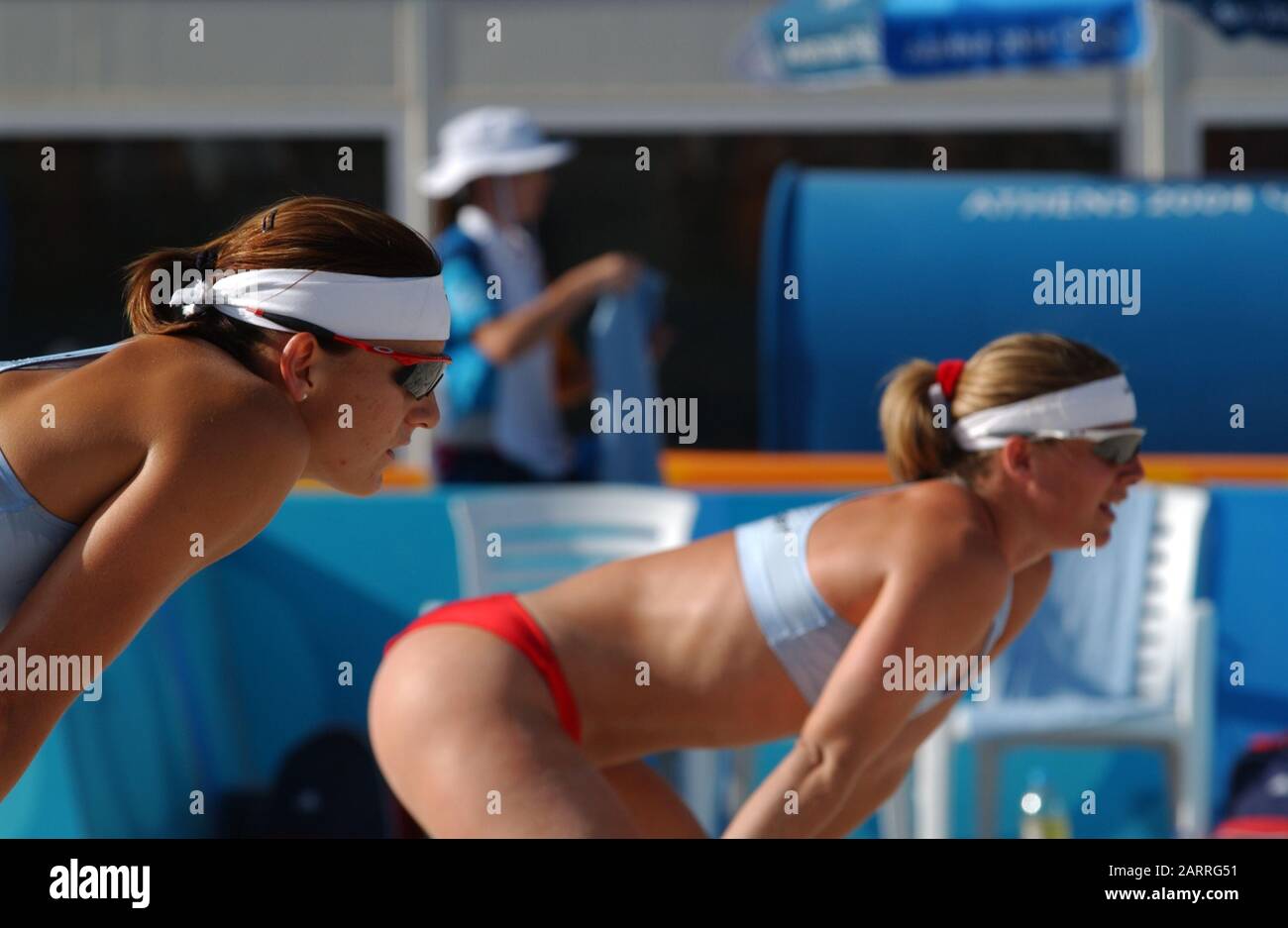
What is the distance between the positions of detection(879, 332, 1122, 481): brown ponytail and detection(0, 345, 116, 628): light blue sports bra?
1.39 m

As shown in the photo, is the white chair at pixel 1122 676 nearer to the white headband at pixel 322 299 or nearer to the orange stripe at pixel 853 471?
the orange stripe at pixel 853 471

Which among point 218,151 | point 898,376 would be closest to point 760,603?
point 898,376

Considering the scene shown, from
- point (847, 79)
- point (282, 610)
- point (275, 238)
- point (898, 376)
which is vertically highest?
point (847, 79)

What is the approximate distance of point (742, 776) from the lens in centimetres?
426

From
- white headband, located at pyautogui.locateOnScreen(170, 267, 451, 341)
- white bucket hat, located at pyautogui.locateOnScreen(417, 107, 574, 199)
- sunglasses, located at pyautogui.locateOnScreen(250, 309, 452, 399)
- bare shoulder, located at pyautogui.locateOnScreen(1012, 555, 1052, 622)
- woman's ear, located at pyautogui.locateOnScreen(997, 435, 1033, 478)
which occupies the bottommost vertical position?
bare shoulder, located at pyautogui.locateOnScreen(1012, 555, 1052, 622)

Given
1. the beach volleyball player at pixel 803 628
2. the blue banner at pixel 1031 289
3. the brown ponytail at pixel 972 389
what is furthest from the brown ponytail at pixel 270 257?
the blue banner at pixel 1031 289

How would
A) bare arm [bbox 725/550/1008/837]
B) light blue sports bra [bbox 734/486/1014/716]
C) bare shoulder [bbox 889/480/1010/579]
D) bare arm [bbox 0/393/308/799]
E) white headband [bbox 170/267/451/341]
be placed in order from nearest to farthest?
bare arm [bbox 0/393/308/799], white headband [bbox 170/267/451/341], bare arm [bbox 725/550/1008/837], bare shoulder [bbox 889/480/1010/579], light blue sports bra [bbox 734/486/1014/716]

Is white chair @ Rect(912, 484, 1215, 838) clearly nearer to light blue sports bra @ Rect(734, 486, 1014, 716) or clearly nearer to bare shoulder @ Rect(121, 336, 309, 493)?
light blue sports bra @ Rect(734, 486, 1014, 716)

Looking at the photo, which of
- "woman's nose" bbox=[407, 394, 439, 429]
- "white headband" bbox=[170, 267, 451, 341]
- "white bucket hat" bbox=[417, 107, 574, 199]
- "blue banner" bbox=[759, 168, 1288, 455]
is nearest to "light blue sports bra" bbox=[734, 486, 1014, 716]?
"woman's nose" bbox=[407, 394, 439, 429]

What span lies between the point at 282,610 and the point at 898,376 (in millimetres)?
2461

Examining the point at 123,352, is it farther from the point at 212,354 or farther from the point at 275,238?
the point at 275,238

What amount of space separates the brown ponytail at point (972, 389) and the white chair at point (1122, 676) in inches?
62.3

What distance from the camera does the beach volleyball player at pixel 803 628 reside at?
7.72 ft

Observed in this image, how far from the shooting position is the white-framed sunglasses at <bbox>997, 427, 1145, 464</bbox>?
2.61 meters
